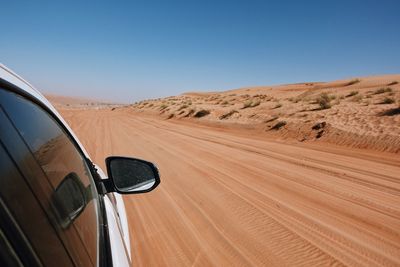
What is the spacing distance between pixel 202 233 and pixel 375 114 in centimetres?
1143

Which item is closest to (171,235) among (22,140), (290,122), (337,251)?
(337,251)

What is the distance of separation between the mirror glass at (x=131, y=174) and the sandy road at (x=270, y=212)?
1.57 meters

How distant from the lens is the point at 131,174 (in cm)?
222

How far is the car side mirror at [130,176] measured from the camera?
2.10 metres

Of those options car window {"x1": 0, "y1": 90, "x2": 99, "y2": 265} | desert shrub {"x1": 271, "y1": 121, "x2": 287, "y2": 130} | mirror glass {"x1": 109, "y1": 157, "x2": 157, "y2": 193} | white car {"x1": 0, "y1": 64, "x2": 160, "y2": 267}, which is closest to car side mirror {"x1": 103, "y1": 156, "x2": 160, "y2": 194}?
mirror glass {"x1": 109, "y1": 157, "x2": 157, "y2": 193}

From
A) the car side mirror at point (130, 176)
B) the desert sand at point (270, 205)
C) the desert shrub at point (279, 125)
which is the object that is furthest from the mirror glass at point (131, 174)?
the desert shrub at point (279, 125)

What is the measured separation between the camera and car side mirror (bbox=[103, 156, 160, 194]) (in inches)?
82.5

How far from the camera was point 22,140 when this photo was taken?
3.29 ft

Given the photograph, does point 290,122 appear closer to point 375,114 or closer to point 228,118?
point 375,114

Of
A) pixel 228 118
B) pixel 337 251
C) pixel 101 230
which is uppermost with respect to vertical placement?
pixel 101 230

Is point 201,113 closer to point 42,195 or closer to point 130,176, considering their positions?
point 130,176

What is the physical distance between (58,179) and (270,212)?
4.07 meters

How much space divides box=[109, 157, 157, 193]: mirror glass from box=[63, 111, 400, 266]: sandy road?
157cm

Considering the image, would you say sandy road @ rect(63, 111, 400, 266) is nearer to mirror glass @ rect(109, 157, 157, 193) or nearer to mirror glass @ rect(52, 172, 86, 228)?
mirror glass @ rect(109, 157, 157, 193)
